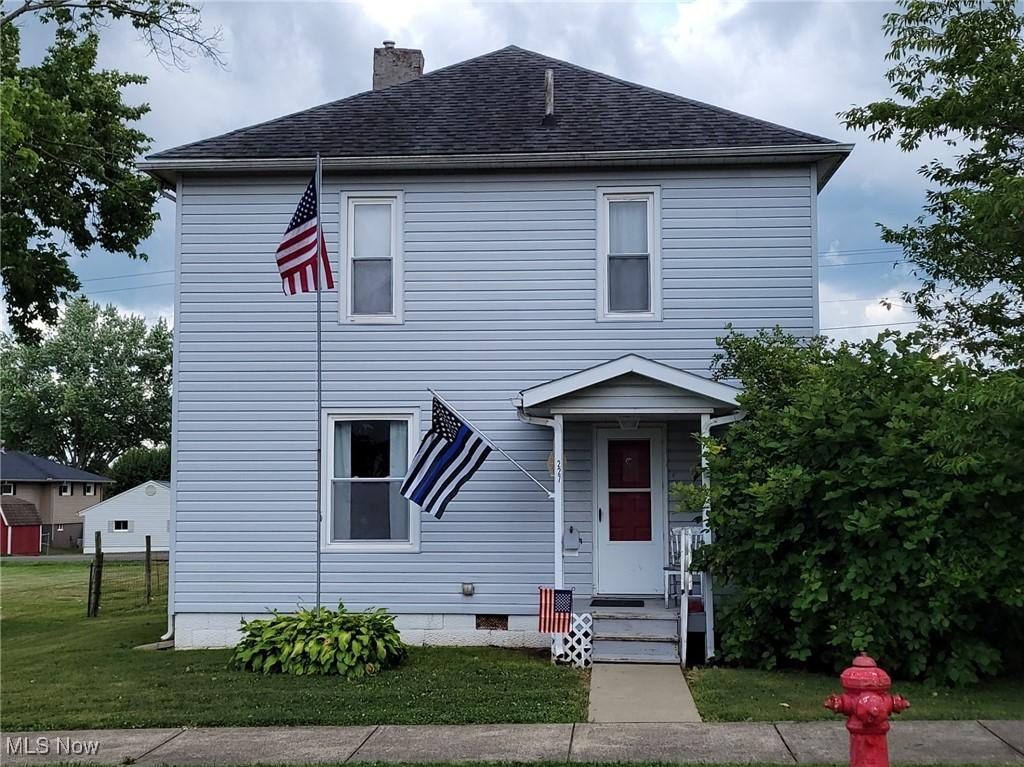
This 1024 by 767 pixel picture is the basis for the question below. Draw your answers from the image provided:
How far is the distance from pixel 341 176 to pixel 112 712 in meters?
7.05

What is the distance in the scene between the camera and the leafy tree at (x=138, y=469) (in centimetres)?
5510

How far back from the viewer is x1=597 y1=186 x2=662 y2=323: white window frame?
13.0m

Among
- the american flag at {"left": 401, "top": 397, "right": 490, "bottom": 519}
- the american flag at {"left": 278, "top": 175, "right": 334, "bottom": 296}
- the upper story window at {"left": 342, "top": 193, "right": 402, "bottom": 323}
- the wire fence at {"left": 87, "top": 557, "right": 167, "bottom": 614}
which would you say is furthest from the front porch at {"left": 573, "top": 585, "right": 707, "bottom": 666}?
the wire fence at {"left": 87, "top": 557, "right": 167, "bottom": 614}

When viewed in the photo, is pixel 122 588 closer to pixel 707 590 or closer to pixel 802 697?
pixel 707 590

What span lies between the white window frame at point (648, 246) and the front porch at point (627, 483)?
4.35ft

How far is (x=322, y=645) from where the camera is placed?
1080cm

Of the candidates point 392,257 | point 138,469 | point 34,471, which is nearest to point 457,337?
point 392,257

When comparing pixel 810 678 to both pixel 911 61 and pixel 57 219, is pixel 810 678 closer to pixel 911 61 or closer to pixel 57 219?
pixel 911 61

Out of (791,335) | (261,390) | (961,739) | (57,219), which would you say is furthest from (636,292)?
(57,219)

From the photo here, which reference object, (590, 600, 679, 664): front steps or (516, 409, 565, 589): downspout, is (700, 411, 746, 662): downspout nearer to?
(590, 600, 679, 664): front steps

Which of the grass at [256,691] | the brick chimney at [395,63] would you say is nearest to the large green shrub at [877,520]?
the grass at [256,691]

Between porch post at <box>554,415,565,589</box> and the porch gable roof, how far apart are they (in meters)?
0.45

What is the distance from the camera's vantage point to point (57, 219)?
758 inches

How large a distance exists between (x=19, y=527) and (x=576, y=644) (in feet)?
148
